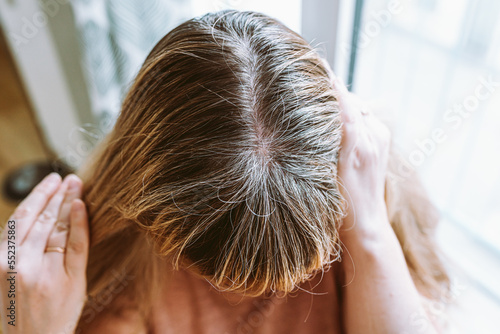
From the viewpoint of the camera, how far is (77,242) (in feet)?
2.43

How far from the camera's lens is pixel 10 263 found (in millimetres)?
711

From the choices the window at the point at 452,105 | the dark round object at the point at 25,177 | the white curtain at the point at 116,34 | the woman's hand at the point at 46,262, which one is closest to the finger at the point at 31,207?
the woman's hand at the point at 46,262

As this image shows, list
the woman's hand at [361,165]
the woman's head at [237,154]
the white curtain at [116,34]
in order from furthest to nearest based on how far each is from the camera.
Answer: the white curtain at [116,34], the woman's hand at [361,165], the woman's head at [237,154]

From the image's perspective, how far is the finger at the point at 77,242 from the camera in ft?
2.43

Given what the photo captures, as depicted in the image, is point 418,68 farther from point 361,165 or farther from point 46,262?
point 46,262

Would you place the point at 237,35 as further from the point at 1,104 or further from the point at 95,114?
the point at 1,104

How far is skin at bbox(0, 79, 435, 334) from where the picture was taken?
2.32 feet

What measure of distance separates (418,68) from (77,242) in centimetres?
81

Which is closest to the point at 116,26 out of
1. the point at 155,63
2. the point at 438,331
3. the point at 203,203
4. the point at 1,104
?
the point at 155,63

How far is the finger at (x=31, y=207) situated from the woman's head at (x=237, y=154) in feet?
0.87

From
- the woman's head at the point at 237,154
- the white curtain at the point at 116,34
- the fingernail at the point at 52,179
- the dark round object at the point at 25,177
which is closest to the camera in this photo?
the woman's head at the point at 237,154

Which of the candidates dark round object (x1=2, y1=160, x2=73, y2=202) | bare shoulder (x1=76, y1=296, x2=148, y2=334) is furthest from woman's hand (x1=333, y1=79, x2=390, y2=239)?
dark round object (x1=2, y1=160, x2=73, y2=202)

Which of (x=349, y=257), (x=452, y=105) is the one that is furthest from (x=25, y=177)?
(x=452, y=105)

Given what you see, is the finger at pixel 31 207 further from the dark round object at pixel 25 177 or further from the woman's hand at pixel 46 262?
the dark round object at pixel 25 177
